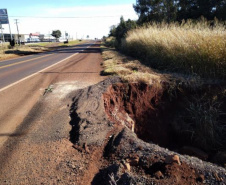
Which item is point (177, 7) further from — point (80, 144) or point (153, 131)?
point (80, 144)

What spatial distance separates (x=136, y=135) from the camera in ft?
12.7

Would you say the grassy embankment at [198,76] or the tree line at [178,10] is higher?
the tree line at [178,10]

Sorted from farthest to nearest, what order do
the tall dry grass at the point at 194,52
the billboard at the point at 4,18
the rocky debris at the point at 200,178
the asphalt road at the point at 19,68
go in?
the billboard at the point at 4,18
the asphalt road at the point at 19,68
the tall dry grass at the point at 194,52
the rocky debris at the point at 200,178

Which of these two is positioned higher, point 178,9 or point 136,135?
point 178,9

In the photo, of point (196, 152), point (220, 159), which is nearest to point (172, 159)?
point (220, 159)

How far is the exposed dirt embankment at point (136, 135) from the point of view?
2219 millimetres

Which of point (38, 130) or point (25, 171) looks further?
point (38, 130)

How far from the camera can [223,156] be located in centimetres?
358

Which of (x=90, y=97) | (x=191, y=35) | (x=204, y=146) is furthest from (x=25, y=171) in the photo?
(x=191, y=35)

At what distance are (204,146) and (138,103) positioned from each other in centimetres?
183

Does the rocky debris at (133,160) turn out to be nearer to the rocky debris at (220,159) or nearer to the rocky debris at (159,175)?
the rocky debris at (159,175)

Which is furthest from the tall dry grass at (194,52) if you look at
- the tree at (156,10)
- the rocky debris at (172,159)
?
the tree at (156,10)

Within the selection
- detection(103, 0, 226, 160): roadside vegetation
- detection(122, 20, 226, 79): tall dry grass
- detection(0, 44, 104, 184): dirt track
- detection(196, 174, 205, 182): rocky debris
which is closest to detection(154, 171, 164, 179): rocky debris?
detection(196, 174, 205, 182): rocky debris

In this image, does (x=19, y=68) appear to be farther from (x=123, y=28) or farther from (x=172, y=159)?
(x=123, y=28)
